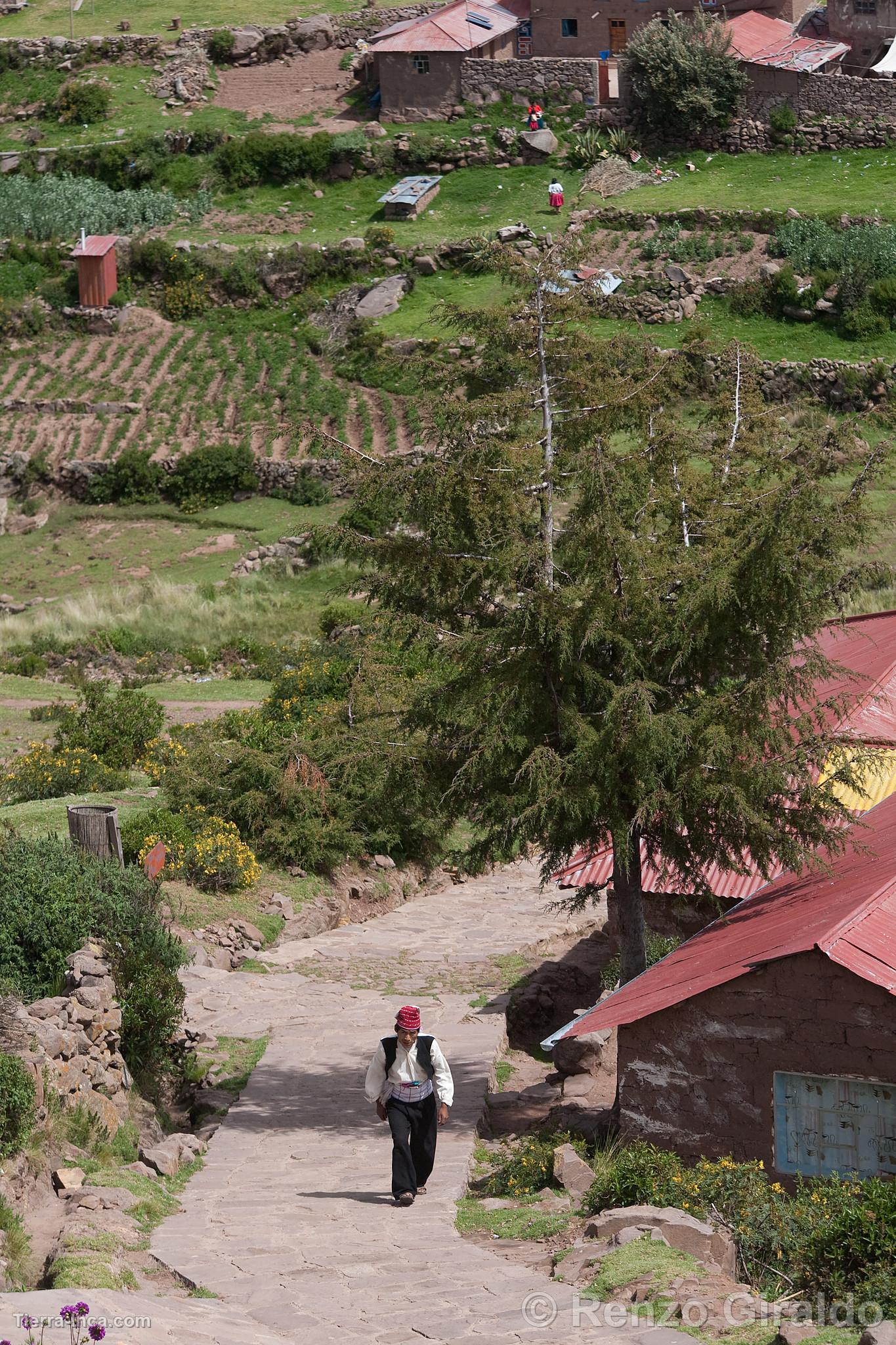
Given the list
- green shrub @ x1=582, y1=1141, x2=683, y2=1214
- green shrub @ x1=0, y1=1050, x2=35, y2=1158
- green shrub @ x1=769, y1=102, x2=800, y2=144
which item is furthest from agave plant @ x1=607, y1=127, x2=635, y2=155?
green shrub @ x1=0, y1=1050, x2=35, y2=1158

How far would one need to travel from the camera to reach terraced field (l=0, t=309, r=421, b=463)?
4059 centimetres

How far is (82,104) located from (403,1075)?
174ft

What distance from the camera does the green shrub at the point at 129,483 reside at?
39.3 m

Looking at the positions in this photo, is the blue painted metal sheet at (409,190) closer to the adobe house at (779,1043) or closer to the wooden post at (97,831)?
the wooden post at (97,831)

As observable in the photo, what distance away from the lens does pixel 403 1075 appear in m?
10.9

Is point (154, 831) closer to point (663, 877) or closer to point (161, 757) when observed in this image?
point (161, 757)

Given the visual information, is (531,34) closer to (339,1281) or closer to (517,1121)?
(517,1121)

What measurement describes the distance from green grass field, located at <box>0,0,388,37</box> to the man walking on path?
57044 millimetres

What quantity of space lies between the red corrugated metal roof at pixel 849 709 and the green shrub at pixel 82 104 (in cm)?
4434

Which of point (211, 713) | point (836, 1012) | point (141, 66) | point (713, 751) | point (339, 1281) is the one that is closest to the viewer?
point (339, 1281)

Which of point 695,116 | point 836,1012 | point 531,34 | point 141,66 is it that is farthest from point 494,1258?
point 141,66

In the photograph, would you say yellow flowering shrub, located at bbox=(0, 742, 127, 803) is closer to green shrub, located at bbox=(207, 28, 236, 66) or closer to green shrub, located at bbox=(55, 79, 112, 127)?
green shrub, located at bbox=(55, 79, 112, 127)

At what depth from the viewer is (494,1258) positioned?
984cm

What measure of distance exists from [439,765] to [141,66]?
52960 millimetres
